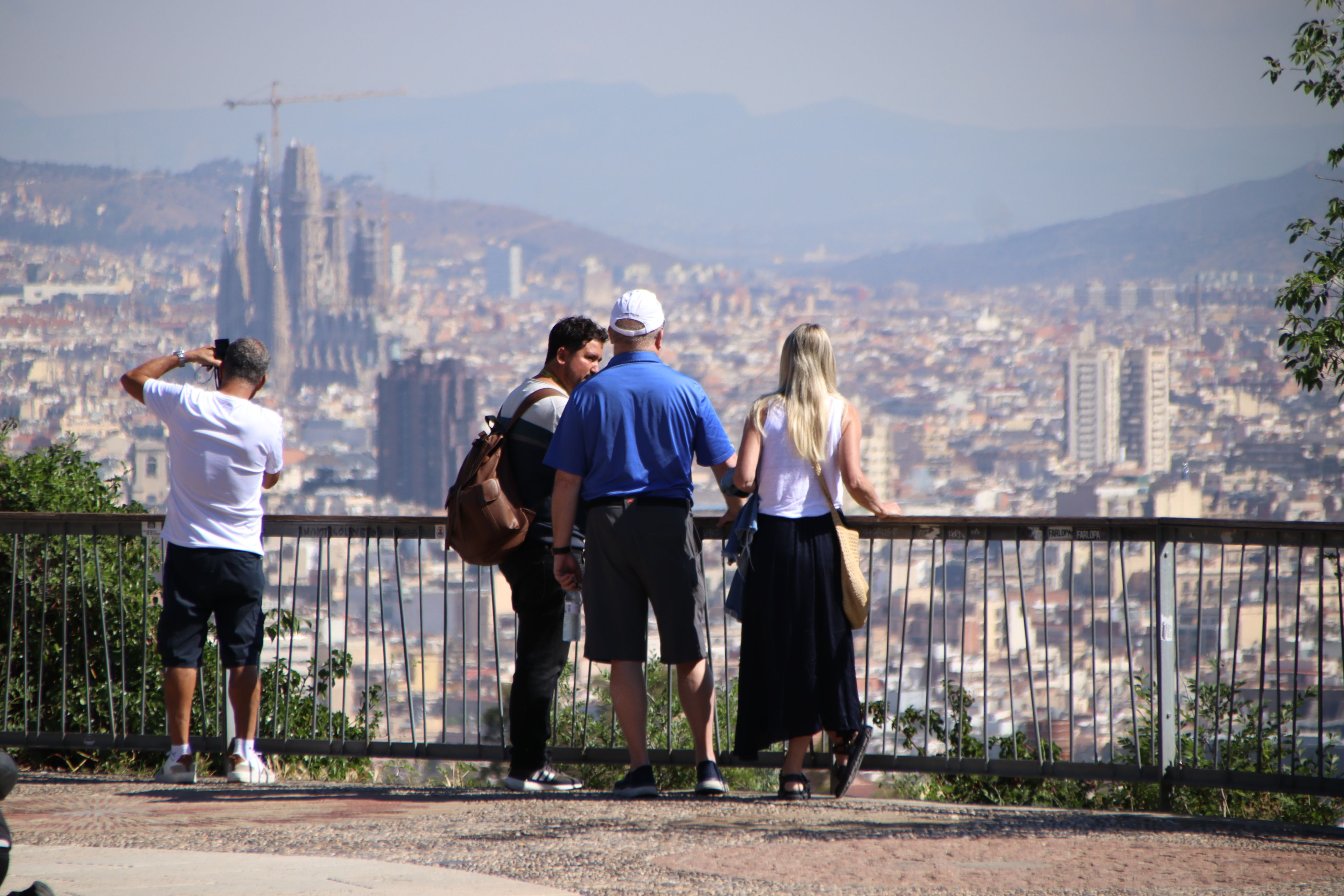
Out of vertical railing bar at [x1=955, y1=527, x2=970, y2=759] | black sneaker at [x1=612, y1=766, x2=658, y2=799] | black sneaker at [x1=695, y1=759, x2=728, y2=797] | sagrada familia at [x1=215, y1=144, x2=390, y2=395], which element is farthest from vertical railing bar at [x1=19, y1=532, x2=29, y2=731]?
sagrada familia at [x1=215, y1=144, x2=390, y2=395]

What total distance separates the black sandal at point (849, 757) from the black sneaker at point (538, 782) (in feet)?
3.11

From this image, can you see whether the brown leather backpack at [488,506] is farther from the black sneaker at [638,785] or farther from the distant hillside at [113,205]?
the distant hillside at [113,205]

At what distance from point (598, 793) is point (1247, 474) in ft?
399

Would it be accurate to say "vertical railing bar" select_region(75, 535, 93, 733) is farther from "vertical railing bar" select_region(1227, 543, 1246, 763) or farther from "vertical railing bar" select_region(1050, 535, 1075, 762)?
"vertical railing bar" select_region(1227, 543, 1246, 763)

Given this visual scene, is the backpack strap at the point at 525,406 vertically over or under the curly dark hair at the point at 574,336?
under

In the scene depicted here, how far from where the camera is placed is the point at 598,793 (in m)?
4.80

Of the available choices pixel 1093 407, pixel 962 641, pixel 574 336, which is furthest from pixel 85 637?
pixel 1093 407

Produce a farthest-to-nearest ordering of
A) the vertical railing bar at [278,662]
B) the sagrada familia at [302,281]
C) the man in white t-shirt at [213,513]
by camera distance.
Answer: the sagrada familia at [302,281] < the vertical railing bar at [278,662] < the man in white t-shirt at [213,513]

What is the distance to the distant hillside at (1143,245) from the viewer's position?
180m

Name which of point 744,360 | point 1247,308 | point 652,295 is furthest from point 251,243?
point 652,295

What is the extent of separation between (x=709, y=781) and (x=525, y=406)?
1428mm

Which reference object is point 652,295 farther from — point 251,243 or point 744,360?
point 251,243

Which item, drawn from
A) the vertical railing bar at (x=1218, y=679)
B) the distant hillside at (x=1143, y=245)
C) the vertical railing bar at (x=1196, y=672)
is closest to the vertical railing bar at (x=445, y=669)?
the vertical railing bar at (x=1196, y=672)

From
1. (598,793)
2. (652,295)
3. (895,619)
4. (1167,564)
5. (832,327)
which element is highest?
(832,327)
